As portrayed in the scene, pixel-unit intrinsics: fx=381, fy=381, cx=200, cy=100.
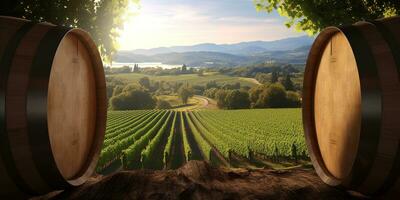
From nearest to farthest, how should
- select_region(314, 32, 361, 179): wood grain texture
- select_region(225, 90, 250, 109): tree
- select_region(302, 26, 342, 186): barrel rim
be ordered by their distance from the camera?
select_region(314, 32, 361, 179): wood grain texture → select_region(302, 26, 342, 186): barrel rim → select_region(225, 90, 250, 109): tree

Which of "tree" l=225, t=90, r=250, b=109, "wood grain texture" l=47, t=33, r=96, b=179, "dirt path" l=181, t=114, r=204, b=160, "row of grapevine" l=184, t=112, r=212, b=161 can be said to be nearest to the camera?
"wood grain texture" l=47, t=33, r=96, b=179

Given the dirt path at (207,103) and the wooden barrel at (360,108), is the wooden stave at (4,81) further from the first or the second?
the dirt path at (207,103)

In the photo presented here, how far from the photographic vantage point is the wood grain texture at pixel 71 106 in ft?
11.6

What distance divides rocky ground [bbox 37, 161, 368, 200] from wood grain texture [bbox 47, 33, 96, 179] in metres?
0.34

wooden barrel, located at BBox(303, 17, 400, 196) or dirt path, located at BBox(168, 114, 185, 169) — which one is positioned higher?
wooden barrel, located at BBox(303, 17, 400, 196)

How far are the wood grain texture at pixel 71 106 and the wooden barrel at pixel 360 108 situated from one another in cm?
253

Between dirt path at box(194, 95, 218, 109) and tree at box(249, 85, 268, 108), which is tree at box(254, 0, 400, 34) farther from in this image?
dirt path at box(194, 95, 218, 109)

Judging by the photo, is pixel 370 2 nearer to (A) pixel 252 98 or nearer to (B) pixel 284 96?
(B) pixel 284 96

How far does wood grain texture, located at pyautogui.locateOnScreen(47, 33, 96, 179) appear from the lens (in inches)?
139

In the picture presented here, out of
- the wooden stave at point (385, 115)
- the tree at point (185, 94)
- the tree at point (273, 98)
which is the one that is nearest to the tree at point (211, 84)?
the tree at point (185, 94)

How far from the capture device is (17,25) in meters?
3.40

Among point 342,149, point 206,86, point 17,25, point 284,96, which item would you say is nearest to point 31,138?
point 17,25

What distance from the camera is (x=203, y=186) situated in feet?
12.2

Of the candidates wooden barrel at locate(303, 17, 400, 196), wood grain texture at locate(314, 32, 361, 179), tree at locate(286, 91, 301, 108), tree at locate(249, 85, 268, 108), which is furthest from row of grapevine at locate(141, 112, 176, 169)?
tree at locate(249, 85, 268, 108)
